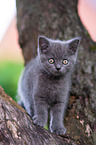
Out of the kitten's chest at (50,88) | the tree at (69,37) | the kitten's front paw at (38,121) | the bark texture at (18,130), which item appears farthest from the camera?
the kitten's chest at (50,88)

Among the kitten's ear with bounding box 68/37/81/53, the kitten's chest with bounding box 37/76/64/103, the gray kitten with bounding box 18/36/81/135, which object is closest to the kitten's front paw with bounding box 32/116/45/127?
the gray kitten with bounding box 18/36/81/135

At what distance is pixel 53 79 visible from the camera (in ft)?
6.64

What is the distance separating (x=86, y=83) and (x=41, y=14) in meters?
1.63

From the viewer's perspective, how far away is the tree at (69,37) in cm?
187

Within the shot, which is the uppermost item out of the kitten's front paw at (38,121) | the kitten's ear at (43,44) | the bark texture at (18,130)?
the kitten's ear at (43,44)

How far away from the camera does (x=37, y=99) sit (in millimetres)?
1955

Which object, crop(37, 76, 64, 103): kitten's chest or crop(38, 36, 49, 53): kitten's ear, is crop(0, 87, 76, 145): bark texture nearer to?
crop(37, 76, 64, 103): kitten's chest

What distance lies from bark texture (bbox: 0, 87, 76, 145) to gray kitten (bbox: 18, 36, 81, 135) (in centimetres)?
33

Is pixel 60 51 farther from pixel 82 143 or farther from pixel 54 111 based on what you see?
pixel 82 143

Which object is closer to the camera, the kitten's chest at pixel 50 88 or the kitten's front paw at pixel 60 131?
the kitten's front paw at pixel 60 131

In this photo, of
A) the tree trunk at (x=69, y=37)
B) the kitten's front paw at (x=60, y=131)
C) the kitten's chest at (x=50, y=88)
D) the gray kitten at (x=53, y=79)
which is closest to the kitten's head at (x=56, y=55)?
the gray kitten at (x=53, y=79)

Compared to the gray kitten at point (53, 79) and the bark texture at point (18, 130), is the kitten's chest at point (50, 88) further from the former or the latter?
the bark texture at point (18, 130)

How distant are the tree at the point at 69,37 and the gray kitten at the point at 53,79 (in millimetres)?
167

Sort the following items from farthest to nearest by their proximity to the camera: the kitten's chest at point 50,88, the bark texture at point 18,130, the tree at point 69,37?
the kitten's chest at point 50,88 < the tree at point 69,37 < the bark texture at point 18,130
